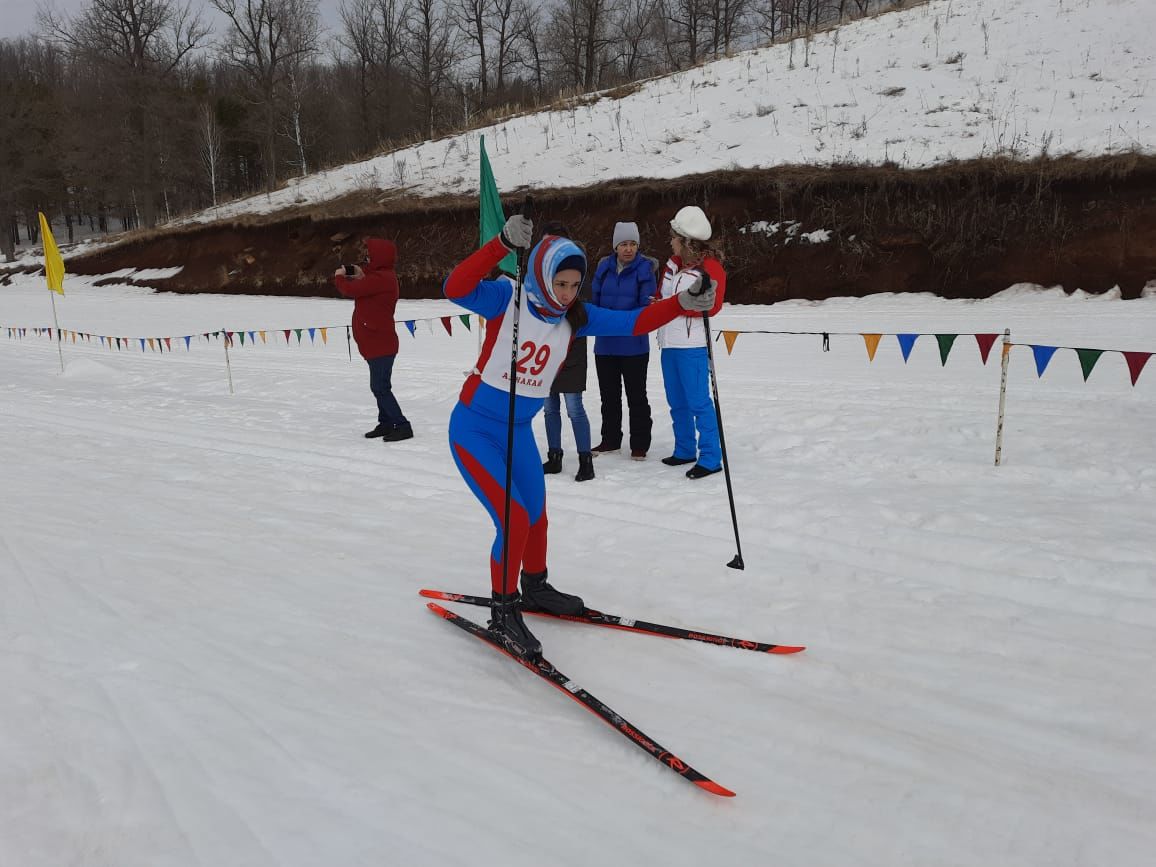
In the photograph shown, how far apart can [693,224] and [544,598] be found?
10.6 ft

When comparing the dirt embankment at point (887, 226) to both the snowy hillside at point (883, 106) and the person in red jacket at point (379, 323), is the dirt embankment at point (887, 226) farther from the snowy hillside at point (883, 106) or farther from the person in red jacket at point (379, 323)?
the person in red jacket at point (379, 323)

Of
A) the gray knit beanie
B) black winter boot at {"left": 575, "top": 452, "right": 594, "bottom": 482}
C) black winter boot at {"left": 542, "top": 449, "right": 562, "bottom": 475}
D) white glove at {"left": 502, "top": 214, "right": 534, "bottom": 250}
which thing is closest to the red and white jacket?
the gray knit beanie

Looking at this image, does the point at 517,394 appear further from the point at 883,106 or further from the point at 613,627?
the point at 883,106

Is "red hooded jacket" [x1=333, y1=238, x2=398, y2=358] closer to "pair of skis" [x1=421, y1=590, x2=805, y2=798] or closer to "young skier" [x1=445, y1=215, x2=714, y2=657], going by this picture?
"pair of skis" [x1=421, y1=590, x2=805, y2=798]

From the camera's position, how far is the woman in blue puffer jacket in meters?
6.61

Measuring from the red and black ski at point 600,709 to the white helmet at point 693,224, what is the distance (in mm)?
3365

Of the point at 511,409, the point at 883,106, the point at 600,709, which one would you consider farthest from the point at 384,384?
the point at 883,106

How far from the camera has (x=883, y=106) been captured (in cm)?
1848

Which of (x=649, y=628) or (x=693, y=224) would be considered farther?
(x=693, y=224)

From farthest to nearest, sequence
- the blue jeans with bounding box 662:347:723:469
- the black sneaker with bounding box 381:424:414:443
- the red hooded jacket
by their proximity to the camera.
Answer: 1. the black sneaker with bounding box 381:424:414:443
2. the red hooded jacket
3. the blue jeans with bounding box 662:347:723:469

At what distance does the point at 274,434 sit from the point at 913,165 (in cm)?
1412

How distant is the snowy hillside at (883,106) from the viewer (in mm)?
16109

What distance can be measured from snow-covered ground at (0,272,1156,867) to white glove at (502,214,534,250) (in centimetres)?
200

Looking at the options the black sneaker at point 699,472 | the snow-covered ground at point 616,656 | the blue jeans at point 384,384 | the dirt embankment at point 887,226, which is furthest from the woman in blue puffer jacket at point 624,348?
the dirt embankment at point 887,226
